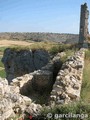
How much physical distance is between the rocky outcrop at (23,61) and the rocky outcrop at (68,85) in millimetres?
12243

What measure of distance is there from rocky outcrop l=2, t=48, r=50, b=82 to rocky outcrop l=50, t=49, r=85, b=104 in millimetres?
12243

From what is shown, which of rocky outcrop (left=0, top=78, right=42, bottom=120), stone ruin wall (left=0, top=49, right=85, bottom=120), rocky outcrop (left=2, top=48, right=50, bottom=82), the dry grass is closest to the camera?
rocky outcrop (left=0, top=78, right=42, bottom=120)

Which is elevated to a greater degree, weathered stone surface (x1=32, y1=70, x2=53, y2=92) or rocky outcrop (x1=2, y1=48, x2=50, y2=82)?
weathered stone surface (x1=32, y1=70, x2=53, y2=92)

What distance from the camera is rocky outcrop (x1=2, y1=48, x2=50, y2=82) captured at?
2228 cm

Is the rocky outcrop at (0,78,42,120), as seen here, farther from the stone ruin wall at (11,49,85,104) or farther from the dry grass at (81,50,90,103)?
the dry grass at (81,50,90,103)

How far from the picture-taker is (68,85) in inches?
284

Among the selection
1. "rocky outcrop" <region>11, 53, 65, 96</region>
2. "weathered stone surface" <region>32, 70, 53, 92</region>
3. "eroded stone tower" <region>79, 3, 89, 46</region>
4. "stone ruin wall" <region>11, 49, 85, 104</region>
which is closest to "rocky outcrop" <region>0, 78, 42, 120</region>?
"stone ruin wall" <region>11, 49, 85, 104</region>

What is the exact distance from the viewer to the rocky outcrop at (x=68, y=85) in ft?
20.3

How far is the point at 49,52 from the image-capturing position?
2127cm

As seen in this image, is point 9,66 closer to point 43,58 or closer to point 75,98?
point 43,58

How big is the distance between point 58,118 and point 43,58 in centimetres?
1703

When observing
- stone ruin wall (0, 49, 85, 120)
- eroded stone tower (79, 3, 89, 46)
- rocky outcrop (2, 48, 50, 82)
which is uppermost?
eroded stone tower (79, 3, 89, 46)

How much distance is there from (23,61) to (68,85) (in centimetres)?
1621

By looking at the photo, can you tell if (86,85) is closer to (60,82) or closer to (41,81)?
(60,82)
